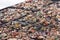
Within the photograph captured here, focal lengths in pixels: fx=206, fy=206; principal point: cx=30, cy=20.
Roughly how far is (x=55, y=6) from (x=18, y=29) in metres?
1.99

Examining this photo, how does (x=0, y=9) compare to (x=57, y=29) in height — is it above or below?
above

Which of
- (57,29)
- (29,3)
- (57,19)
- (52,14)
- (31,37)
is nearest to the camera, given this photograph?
(31,37)

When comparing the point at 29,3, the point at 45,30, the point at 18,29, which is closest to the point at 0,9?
the point at 29,3

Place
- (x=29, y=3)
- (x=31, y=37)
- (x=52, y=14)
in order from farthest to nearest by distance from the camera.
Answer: (x=29, y=3) → (x=52, y=14) → (x=31, y=37)

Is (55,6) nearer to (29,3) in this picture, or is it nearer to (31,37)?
(29,3)

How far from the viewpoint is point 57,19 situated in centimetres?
557

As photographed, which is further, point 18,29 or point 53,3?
point 53,3

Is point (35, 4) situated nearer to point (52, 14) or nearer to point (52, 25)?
point (52, 14)

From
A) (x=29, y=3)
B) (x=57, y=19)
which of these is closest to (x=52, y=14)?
(x=57, y=19)

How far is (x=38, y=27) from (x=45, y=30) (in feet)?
0.81

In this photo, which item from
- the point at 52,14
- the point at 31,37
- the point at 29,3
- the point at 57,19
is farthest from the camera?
the point at 29,3

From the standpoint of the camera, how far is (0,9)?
6.54 meters

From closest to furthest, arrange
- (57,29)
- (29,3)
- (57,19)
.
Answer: (57,29) < (57,19) < (29,3)

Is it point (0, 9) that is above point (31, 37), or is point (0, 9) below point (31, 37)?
above
